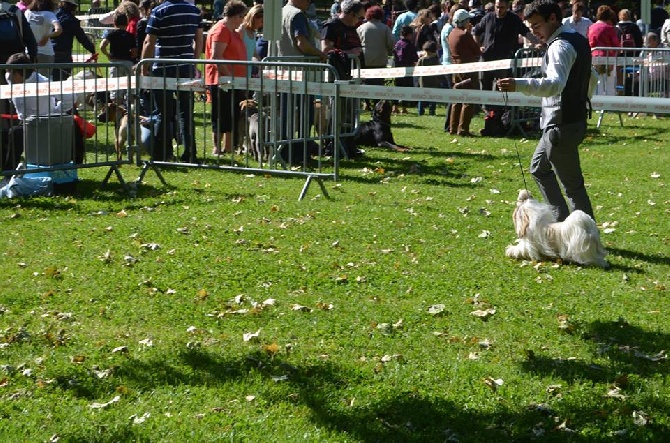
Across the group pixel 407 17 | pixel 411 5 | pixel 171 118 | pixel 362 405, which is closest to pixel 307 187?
pixel 171 118

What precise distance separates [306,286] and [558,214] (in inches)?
92.4

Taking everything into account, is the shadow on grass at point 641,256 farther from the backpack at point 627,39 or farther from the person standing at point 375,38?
the backpack at point 627,39

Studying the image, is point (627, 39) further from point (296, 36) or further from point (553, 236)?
point (553, 236)

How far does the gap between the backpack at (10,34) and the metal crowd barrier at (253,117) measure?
5.65 ft

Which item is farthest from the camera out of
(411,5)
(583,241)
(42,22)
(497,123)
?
(411,5)

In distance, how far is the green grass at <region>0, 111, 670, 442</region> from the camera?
560 cm

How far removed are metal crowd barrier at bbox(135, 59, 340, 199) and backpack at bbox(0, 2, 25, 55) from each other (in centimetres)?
172

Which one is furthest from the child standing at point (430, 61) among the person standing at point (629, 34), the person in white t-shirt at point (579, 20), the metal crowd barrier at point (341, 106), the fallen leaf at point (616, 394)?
the fallen leaf at point (616, 394)

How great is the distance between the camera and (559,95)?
867cm

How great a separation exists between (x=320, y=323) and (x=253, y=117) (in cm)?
682

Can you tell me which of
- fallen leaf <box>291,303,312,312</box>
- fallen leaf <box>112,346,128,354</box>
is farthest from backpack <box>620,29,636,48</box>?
fallen leaf <box>112,346,128,354</box>

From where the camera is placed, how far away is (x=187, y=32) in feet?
46.6

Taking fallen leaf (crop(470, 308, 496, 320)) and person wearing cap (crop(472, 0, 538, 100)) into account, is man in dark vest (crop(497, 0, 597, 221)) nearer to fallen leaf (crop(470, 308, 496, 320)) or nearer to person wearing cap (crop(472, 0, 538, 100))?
fallen leaf (crop(470, 308, 496, 320))

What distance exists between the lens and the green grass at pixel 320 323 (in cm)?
560
